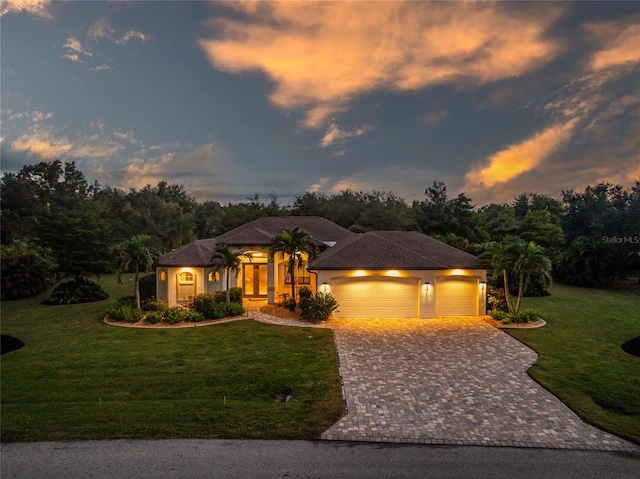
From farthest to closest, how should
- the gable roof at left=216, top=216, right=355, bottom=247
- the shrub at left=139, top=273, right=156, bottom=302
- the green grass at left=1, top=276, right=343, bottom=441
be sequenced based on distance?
1. the shrub at left=139, top=273, right=156, bottom=302
2. the gable roof at left=216, top=216, right=355, bottom=247
3. the green grass at left=1, top=276, right=343, bottom=441

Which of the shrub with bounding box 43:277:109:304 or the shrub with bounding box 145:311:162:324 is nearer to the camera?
the shrub with bounding box 145:311:162:324

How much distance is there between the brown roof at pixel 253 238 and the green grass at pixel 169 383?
5.37 m

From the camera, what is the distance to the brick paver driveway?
6957 mm

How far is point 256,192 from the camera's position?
44.7 metres

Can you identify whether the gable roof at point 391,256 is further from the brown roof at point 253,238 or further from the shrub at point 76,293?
the shrub at point 76,293

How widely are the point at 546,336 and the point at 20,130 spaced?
30.2 m

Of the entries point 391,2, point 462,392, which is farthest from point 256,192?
point 462,392

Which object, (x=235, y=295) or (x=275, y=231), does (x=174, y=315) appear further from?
(x=275, y=231)

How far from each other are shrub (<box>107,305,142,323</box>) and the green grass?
3.02ft

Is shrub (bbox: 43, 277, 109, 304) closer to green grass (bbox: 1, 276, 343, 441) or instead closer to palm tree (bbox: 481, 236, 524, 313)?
green grass (bbox: 1, 276, 343, 441)

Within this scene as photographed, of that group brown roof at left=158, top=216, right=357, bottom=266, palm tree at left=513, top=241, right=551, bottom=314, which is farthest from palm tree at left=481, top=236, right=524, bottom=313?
brown roof at left=158, top=216, right=357, bottom=266

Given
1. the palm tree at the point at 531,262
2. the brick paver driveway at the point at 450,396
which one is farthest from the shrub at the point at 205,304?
the palm tree at the point at 531,262

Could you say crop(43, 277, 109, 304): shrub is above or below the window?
below

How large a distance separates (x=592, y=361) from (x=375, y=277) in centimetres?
901
